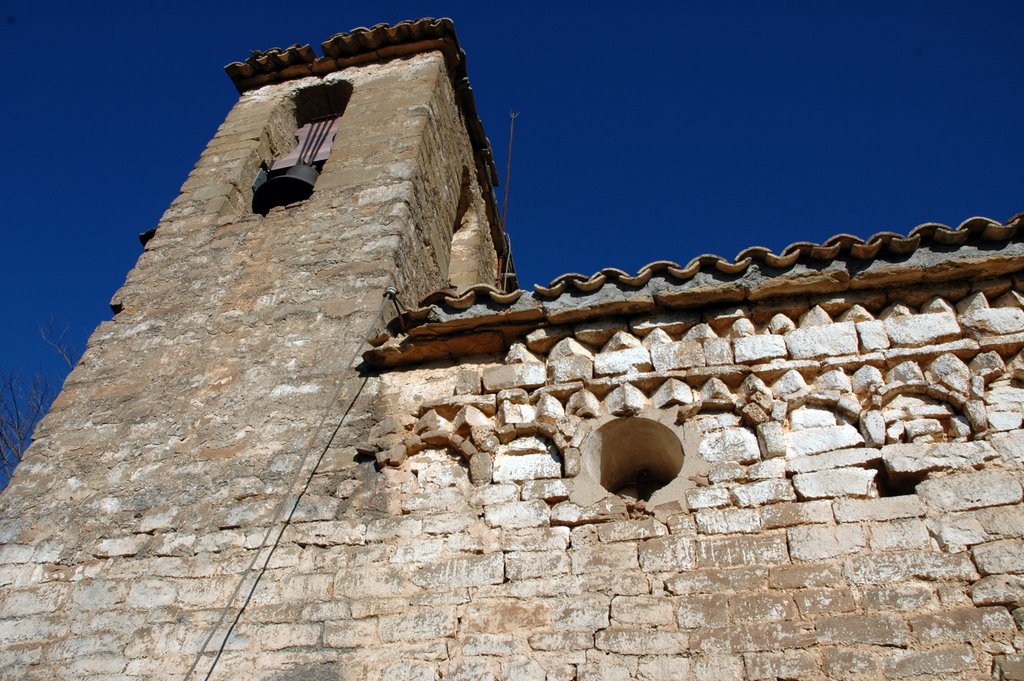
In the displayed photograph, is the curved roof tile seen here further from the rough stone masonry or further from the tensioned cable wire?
the tensioned cable wire

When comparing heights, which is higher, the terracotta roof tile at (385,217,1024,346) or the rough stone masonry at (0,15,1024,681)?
the terracotta roof tile at (385,217,1024,346)

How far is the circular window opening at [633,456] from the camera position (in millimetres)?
4016

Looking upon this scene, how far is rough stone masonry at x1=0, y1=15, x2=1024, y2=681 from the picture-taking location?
324 cm

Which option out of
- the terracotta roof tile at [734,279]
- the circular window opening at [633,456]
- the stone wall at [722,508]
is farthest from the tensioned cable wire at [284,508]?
the circular window opening at [633,456]

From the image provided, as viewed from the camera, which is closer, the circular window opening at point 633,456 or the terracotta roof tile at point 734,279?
the circular window opening at point 633,456

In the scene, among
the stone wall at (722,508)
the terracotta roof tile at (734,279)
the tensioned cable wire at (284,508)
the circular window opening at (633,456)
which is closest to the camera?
the stone wall at (722,508)

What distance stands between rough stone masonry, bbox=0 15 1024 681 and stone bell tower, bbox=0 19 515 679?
0.02 metres

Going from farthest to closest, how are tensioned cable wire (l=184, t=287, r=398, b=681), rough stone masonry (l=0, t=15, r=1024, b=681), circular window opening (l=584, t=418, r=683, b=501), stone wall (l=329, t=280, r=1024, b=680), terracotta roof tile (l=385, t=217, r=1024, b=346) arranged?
1. terracotta roof tile (l=385, t=217, r=1024, b=346)
2. circular window opening (l=584, t=418, r=683, b=501)
3. tensioned cable wire (l=184, t=287, r=398, b=681)
4. rough stone masonry (l=0, t=15, r=1024, b=681)
5. stone wall (l=329, t=280, r=1024, b=680)

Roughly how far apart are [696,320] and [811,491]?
1.13 meters

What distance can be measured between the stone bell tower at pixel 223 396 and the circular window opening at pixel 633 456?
1136 mm

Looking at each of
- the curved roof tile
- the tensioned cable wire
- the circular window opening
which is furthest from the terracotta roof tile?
the circular window opening

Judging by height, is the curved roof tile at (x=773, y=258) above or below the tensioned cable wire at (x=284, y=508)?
above

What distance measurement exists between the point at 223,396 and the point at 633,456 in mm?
2230

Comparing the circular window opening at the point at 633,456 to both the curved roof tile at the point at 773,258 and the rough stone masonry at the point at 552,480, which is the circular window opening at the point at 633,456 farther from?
the curved roof tile at the point at 773,258
